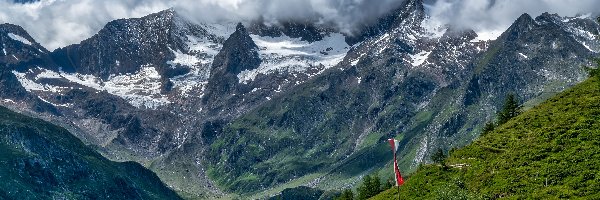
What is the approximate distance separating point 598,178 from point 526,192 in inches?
355

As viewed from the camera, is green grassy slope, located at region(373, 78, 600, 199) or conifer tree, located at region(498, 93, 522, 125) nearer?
green grassy slope, located at region(373, 78, 600, 199)

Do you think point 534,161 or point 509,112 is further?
point 509,112

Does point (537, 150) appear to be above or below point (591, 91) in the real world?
below

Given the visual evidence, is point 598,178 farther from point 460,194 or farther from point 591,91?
point 591,91

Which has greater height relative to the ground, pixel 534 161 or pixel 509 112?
pixel 509 112

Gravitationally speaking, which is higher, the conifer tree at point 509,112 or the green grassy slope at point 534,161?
the conifer tree at point 509,112

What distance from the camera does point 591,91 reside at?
12238 centimetres

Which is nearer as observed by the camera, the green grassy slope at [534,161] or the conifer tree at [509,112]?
the green grassy slope at [534,161]

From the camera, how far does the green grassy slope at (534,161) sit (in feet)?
303

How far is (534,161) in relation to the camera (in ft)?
331

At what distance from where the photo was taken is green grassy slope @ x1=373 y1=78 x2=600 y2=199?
9238 cm

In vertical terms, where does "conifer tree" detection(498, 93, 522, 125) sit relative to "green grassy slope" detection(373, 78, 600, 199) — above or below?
above

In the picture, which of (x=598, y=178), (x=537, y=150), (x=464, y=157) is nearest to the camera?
(x=598, y=178)

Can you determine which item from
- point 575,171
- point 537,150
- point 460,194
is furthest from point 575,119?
point 460,194
